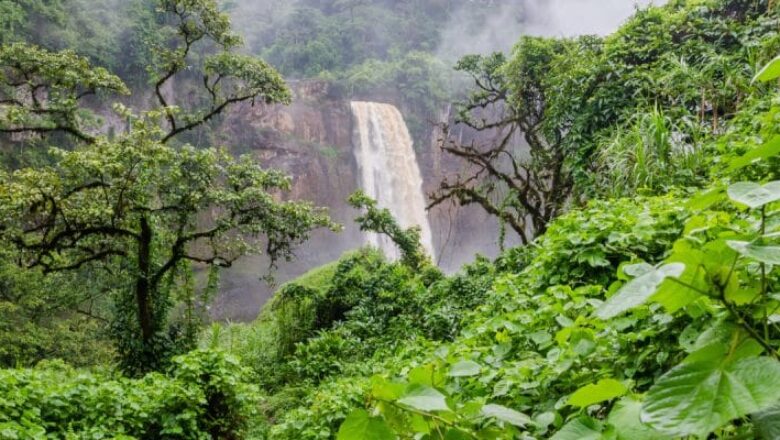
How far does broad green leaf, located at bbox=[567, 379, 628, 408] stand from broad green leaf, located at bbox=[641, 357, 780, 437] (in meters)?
0.18

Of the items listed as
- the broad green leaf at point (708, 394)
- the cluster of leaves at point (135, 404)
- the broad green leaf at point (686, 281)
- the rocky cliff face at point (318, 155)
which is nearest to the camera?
the broad green leaf at point (708, 394)

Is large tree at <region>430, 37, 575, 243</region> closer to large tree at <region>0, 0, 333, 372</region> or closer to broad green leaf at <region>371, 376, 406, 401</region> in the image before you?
large tree at <region>0, 0, 333, 372</region>

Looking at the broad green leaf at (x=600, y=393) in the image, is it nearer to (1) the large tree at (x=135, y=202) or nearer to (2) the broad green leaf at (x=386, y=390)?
(2) the broad green leaf at (x=386, y=390)

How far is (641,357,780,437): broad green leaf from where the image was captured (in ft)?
1.51

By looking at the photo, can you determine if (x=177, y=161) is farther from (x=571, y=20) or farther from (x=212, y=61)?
(x=571, y=20)

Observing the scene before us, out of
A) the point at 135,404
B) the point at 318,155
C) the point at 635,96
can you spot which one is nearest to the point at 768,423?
the point at 135,404

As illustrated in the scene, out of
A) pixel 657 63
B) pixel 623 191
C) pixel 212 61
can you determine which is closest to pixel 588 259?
pixel 623 191

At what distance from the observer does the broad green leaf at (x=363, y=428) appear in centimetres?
59

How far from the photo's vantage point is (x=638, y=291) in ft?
1.73

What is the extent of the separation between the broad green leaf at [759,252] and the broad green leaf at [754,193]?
0.15ft

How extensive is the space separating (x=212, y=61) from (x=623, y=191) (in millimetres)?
7028

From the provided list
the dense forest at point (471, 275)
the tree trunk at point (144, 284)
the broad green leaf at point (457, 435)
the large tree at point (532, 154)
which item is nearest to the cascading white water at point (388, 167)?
the dense forest at point (471, 275)

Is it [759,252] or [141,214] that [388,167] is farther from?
[759,252]

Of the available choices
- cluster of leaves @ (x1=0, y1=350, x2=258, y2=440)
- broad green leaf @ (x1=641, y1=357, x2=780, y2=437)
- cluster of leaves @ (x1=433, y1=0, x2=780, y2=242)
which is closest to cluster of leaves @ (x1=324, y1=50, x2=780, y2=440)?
broad green leaf @ (x1=641, y1=357, x2=780, y2=437)
